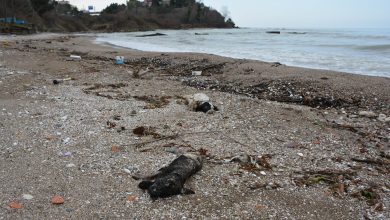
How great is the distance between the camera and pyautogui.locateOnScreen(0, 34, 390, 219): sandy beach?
3506 mm

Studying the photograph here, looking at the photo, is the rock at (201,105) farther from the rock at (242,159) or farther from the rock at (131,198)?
the rock at (131,198)

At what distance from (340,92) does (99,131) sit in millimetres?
5640

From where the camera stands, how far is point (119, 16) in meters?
89.0

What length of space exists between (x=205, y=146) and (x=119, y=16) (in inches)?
3515

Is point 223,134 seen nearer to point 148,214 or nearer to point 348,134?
point 348,134

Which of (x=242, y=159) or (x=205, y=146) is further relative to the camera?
(x=205, y=146)

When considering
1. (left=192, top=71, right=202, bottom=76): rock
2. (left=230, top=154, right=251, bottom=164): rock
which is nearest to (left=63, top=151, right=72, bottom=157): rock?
(left=230, top=154, right=251, bottom=164): rock

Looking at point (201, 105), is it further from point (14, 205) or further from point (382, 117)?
point (14, 205)

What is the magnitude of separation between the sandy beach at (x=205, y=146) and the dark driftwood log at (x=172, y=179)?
0.31 feet

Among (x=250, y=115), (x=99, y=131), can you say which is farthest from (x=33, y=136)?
(x=250, y=115)

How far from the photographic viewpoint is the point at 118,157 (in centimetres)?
458

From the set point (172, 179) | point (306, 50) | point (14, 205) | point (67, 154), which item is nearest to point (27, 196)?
point (14, 205)

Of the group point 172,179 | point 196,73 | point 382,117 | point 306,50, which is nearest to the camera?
point 172,179

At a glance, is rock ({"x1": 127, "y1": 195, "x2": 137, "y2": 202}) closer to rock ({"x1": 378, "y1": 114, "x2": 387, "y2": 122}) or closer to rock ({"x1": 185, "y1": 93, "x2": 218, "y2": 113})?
rock ({"x1": 185, "y1": 93, "x2": 218, "y2": 113})
